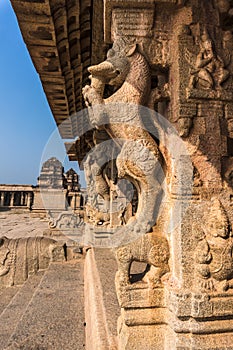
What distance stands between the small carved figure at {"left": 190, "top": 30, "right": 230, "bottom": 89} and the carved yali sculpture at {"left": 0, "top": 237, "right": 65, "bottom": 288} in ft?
16.2

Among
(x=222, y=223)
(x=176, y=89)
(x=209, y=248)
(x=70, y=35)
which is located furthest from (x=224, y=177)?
(x=70, y=35)

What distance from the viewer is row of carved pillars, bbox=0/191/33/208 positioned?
89.4ft

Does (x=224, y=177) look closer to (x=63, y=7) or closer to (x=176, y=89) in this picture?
(x=176, y=89)

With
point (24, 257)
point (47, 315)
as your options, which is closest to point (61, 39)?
point (47, 315)

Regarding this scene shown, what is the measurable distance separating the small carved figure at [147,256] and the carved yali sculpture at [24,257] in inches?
165

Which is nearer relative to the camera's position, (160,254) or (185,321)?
(185,321)

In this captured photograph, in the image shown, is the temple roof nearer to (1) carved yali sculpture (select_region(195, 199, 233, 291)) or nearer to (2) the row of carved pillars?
(1) carved yali sculpture (select_region(195, 199, 233, 291))

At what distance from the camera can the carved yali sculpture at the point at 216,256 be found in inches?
84.4

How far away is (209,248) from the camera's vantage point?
7.14ft

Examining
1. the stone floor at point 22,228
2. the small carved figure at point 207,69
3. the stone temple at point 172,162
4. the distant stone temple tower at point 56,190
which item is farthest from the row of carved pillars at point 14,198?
the small carved figure at point 207,69

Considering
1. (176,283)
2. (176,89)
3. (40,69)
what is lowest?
(176,283)

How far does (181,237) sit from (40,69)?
12.4 feet

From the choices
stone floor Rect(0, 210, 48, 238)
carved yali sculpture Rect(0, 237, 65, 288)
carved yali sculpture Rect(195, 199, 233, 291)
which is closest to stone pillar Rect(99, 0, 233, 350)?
carved yali sculpture Rect(195, 199, 233, 291)

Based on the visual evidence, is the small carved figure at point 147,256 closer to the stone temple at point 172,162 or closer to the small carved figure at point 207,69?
the stone temple at point 172,162
